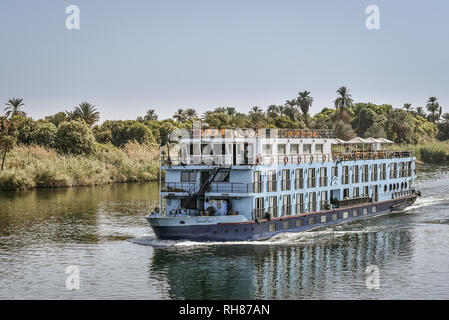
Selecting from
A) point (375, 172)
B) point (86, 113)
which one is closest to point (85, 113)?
point (86, 113)

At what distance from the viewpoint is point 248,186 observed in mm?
51031

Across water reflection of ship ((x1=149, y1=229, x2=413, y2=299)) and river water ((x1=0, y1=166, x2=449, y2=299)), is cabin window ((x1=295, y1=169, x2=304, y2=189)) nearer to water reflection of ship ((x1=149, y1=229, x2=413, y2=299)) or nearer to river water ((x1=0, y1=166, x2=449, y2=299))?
river water ((x1=0, y1=166, x2=449, y2=299))

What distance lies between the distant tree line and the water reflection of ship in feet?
166

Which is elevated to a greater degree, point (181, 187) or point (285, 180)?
point (285, 180)

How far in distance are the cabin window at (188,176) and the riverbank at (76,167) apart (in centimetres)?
4732

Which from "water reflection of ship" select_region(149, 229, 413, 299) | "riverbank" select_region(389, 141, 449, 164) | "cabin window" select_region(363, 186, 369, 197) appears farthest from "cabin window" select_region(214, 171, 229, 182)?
"riverbank" select_region(389, 141, 449, 164)

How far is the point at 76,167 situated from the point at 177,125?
1848 inches

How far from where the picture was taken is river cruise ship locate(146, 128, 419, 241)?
5006 cm

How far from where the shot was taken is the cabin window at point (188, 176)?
52.2m

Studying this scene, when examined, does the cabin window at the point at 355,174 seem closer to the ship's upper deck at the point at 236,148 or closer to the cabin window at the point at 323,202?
the cabin window at the point at 323,202

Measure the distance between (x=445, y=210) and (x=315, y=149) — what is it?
19.6 metres

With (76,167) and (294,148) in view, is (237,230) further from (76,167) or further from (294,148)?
(76,167)

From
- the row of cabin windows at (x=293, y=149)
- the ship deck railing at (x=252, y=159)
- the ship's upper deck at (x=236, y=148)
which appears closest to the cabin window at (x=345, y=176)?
the ship deck railing at (x=252, y=159)
